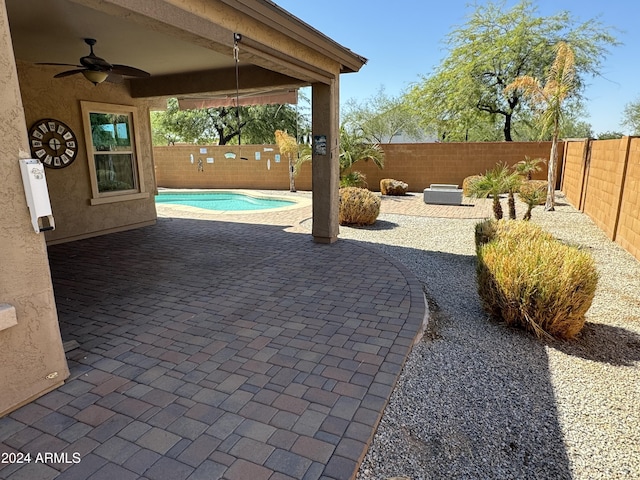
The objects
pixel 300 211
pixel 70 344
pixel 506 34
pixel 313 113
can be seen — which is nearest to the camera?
pixel 70 344

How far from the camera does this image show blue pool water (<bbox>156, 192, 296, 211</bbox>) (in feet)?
50.2

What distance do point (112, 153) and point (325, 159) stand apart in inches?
192

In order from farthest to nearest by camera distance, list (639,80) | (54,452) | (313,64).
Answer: (639,80), (313,64), (54,452)

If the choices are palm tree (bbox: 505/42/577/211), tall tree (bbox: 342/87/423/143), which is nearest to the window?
palm tree (bbox: 505/42/577/211)

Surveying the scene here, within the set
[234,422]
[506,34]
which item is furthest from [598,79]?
[234,422]

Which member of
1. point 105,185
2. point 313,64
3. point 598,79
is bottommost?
point 105,185

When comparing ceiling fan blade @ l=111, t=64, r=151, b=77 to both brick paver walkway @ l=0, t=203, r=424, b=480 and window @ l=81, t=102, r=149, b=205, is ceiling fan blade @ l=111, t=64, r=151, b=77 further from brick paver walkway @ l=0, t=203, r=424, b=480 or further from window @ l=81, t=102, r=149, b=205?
brick paver walkway @ l=0, t=203, r=424, b=480

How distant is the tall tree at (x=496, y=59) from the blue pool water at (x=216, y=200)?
11936 millimetres

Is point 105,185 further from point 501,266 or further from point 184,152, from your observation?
point 184,152

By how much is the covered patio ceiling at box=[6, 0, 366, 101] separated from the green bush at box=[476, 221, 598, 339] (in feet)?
12.5

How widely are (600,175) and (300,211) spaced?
7.59 metres

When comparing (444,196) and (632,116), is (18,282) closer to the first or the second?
(444,196)

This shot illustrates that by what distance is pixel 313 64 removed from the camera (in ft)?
20.3

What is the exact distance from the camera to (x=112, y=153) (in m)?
8.62
